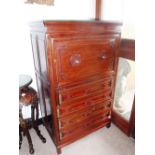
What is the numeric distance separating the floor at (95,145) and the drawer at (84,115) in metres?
0.31

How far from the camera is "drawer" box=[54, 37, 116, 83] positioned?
116 centimetres

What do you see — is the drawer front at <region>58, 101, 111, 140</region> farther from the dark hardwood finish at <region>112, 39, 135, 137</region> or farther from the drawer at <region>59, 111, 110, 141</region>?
the dark hardwood finish at <region>112, 39, 135, 137</region>

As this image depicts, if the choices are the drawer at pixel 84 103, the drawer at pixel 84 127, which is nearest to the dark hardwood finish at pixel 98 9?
the drawer at pixel 84 103

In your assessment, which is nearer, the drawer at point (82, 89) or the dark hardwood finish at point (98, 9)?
the drawer at point (82, 89)

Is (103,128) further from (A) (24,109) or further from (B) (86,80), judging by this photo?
(A) (24,109)

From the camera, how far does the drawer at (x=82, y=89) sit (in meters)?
1.30

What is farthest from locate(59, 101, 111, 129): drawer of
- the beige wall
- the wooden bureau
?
the beige wall

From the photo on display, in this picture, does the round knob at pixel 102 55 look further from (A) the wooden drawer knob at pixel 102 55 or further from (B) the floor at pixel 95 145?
(B) the floor at pixel 95 145

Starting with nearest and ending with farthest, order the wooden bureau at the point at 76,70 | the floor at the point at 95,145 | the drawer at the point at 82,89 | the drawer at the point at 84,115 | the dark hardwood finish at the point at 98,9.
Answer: the wooden bureau at the point at 76,70
the drawer at the point at 82,89
the drawer at the point at 84,115
the floor at the point at 95,145
the dark hardwood finish at the point at 98,9

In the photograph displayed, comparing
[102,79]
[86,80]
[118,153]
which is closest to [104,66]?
[102,79]

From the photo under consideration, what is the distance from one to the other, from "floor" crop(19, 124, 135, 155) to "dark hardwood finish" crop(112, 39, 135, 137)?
0.10 metres

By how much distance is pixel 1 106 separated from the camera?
496 mm

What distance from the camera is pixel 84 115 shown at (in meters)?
1.55

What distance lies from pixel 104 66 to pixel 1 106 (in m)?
1.15
